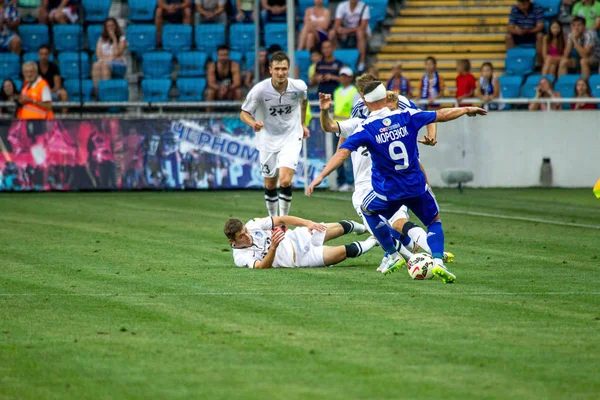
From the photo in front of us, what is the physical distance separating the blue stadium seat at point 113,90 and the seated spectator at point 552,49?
30.8 ft

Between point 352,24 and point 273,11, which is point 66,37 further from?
point 352,24

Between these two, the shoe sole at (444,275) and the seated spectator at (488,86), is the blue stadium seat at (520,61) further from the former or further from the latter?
the shoe sole at (444,275)

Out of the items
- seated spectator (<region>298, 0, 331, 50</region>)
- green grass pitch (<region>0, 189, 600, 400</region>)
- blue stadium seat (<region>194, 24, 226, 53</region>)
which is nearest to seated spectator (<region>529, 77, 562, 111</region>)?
seated spectator (<region>298, 0, 331, 50</region>)

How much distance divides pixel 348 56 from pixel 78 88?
632cm

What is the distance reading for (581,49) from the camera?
25.7 meters

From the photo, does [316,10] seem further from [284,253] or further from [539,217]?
[284,253]

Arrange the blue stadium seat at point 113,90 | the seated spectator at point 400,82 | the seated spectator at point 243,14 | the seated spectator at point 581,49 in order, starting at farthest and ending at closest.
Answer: the seated spectator at point 243,14, the blue stadium seat at point 113,90, the seated spectator at point 581,49, the seated spectator at point 400,82

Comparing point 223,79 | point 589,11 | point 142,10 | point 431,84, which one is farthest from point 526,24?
point 142,10

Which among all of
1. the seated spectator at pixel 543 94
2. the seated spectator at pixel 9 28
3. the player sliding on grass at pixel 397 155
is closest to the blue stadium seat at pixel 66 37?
the seated spectator at pixel 9 28

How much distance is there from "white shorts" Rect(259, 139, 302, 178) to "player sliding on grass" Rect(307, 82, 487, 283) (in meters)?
4.58

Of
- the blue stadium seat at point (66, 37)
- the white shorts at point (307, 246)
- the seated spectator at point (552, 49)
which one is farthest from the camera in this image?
the blue stadium seat at point (66, 37)

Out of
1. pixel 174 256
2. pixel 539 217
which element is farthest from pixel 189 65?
pixel 174 256

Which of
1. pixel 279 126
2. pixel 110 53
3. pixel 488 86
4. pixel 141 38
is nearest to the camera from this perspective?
pixel 279 126

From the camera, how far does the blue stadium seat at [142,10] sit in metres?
27.8
